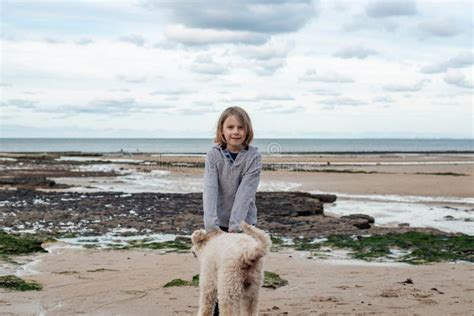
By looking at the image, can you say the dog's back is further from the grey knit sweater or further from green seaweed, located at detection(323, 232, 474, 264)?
green seaweed, located at detection(323, 232, 474, 264)

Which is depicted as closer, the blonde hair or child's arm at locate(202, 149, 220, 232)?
child's arm at locate(202, 149, 220, 232)

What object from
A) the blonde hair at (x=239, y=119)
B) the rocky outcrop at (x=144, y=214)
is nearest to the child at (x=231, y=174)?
the blonde hair at (x=239, y=119)

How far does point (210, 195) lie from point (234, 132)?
55cm

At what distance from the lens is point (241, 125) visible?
490cm

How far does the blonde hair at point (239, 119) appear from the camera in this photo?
16.1 ft

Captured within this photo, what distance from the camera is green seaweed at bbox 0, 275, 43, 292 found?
305 inches

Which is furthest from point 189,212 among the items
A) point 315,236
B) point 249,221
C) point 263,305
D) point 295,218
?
point 249,221

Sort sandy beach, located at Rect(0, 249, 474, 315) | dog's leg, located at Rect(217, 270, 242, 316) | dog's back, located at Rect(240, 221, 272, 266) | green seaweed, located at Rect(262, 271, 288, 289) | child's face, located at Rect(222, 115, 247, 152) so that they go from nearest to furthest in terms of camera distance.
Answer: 1. dog's back, located at Rect(240, 221, 272, 266)
2. dog's leg, located at Rect(217, 270, 242, 316)
3. child's face, located at Rect(222, 115, 247, 152)
4. sandy beach, located at Rect(0, 249, 474, 315)
5. green seaweed, located at Rect(262, 271, 288, 289)

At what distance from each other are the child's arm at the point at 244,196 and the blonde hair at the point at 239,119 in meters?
0.23

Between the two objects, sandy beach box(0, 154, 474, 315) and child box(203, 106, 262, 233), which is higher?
child box(203, 106, 262, 233)

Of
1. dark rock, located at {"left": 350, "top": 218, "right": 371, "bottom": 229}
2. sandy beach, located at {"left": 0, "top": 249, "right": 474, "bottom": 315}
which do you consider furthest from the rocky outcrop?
sandy beach, located at {"left": 0, "top": 249, "right": 474, "bottom": 315}

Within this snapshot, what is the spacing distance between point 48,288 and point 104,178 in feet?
85.1

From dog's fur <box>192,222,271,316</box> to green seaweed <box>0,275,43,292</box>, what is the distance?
12.9ft

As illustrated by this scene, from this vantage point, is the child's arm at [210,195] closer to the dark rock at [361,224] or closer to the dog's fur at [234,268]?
the dog's fur at [234,268]
